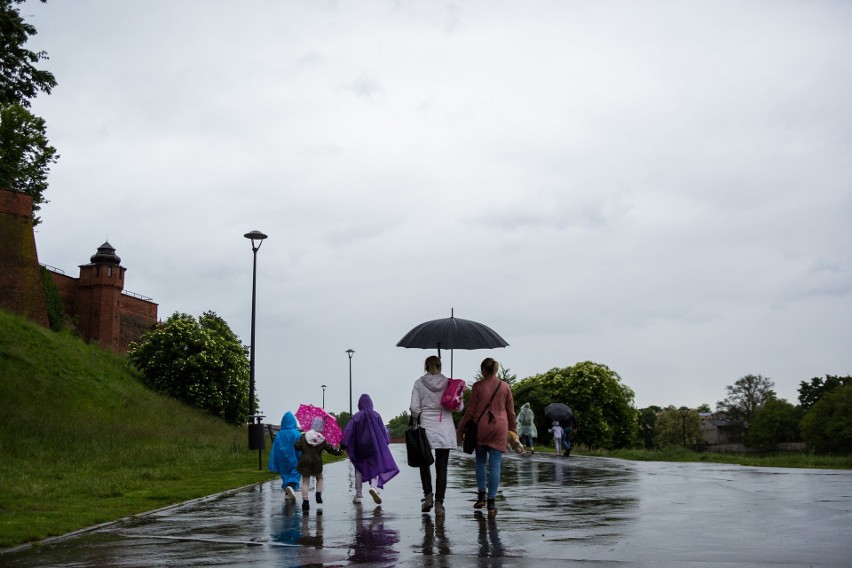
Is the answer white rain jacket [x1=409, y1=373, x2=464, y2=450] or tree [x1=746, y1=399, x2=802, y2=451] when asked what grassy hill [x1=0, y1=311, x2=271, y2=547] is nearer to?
white rain jacket [x1=409, y1=373, x2=464, y2=450]

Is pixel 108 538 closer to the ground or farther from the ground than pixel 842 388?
closer to the ground

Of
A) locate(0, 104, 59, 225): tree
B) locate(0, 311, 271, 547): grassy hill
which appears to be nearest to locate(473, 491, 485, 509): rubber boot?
locate(0, 311, 271, 547): grassy hill

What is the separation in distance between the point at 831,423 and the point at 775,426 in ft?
57.3

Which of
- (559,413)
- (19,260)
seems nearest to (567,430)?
(559,413)

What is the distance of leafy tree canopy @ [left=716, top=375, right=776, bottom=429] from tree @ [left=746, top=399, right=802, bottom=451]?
943cm

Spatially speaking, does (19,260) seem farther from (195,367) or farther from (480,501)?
(480,501)

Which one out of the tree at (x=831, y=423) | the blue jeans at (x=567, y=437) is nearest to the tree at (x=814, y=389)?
the tree at (x=831, y=423)

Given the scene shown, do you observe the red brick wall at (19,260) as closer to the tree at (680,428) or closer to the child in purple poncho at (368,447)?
the child in purple poncho at (368,447)

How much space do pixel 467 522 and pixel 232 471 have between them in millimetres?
13656

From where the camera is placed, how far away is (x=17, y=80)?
65.8 feet

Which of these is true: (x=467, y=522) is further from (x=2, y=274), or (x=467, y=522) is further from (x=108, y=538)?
(x=2, y=274)

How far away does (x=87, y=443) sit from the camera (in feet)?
101

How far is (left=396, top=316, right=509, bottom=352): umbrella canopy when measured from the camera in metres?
13.0

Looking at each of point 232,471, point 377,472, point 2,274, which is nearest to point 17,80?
point 232,471
